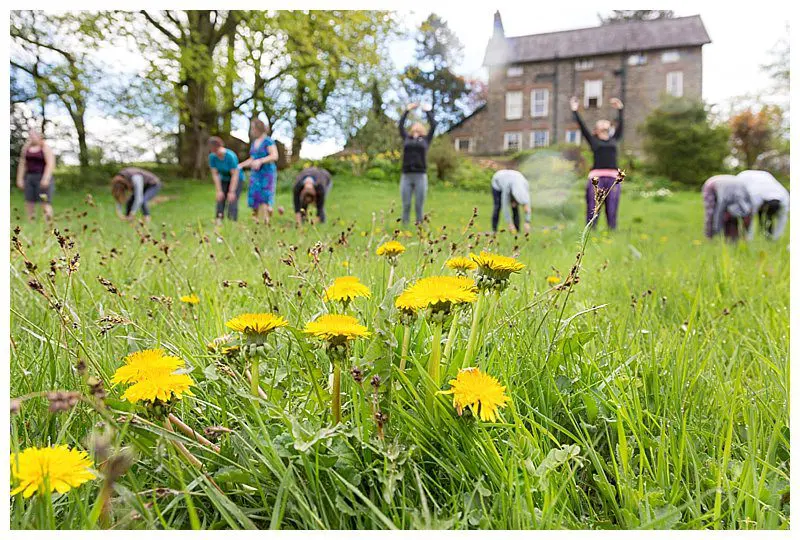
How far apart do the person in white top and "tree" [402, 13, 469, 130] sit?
7.79 ft

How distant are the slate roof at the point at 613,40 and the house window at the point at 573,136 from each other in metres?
0.91

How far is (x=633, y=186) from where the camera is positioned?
7555 mm

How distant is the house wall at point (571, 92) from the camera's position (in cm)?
549

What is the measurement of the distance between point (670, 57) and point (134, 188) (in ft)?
21.6

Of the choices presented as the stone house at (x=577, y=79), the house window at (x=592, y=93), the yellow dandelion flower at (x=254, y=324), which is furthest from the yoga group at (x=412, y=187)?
the yellow dandelion flower at (x=254, y=324)

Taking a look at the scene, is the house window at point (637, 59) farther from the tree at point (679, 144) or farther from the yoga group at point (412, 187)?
the yoga group at point (412, 187)

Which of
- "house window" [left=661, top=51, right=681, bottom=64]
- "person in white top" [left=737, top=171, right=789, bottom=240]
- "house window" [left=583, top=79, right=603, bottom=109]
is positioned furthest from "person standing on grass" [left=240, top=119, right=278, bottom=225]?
"house window" [left=661, top=51, right=681, bottom=64]

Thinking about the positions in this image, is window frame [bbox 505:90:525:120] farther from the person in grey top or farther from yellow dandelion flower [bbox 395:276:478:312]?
yellow dandelion flower [bbox 395:276:478:312]

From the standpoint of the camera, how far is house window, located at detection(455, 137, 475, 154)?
522 cm

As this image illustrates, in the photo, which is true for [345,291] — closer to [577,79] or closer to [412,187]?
[412,187]

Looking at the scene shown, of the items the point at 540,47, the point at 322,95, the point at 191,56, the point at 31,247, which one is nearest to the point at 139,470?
the point at 31,247

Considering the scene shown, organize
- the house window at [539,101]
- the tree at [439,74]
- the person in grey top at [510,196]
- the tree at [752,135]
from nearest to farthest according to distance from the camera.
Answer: the tree at [439,74], the person in grey top at [510,196], the house window at [539,101], the tree at [752,135]

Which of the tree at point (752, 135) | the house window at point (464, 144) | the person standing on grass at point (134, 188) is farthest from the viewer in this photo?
the tree at point (752, 135)

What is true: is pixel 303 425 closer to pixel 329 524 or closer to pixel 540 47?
pixel 329 524
